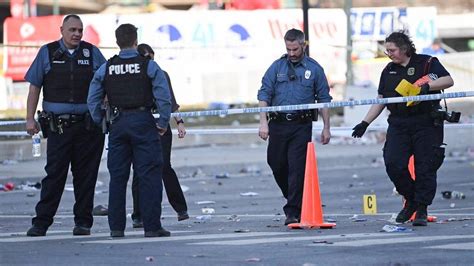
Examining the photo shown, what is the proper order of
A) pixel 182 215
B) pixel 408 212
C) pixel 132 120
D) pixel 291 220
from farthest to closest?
pixel 182 215
pixel 291 220
pixel 408 212
pixel 132 120

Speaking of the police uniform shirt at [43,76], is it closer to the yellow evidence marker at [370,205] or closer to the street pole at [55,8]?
the yellow evidence marker at [370,205]

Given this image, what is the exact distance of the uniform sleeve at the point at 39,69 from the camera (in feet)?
37.1

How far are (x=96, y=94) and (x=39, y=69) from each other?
73 cm

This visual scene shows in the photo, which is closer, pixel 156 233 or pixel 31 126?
pixel 156 233

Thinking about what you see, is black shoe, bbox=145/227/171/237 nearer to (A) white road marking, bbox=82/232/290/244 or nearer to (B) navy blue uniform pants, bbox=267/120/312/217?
(A) white road marking, bbox=82/232/290/244

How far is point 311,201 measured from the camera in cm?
1177

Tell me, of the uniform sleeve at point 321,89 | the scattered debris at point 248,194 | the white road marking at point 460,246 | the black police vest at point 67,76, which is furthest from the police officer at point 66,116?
the scattered debris at point 248,194

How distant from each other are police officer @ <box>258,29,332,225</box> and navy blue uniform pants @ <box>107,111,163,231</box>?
1.41 metres

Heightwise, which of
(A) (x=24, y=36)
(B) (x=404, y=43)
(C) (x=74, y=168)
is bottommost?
(C) (x=74, y=168)

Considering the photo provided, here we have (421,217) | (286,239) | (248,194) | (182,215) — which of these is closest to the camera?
(286,239)

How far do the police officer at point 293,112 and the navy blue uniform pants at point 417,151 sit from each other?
0.64 meters

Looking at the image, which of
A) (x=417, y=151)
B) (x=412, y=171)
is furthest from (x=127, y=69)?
(x=412, y=171)

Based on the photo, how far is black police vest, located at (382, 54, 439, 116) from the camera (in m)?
11.8

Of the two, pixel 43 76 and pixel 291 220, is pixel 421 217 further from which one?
pixel 43 76
